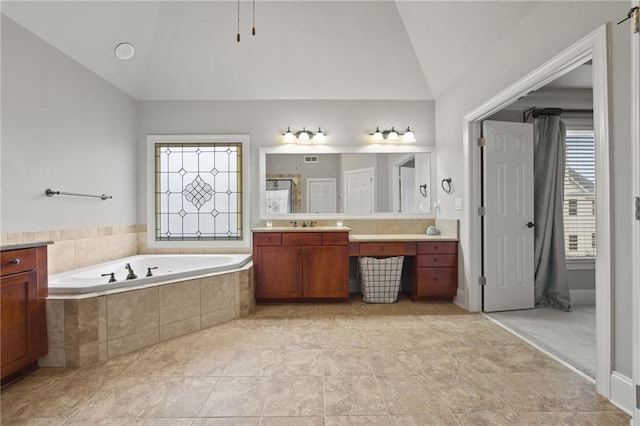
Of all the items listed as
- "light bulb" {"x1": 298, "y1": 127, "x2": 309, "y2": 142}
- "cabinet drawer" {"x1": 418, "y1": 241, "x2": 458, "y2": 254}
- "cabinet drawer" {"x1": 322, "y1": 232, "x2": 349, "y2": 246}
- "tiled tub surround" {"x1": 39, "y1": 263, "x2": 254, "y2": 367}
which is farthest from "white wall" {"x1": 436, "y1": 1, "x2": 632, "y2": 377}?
"tiled tub surround" {"x1": 39, "y1": 263, "x2": 254, "y2": 367}

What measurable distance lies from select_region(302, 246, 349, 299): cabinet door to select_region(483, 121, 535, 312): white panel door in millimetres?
1503

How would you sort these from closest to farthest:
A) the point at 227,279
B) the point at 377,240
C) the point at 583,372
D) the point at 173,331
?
the point at 583,372
the point at 173,331
the point at 227,279
the point at 377,240

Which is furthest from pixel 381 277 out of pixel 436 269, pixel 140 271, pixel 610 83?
pixel 140 271

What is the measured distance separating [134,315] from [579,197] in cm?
490

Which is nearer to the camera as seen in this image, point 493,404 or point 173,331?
point 493,404

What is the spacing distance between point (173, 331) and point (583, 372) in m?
3.05

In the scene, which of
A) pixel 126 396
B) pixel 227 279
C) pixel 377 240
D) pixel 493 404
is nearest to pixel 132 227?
pixel 227 279

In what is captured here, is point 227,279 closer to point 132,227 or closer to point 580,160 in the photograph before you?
point 132,227

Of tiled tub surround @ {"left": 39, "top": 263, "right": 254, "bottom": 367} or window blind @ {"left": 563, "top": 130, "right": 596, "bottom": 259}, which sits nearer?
tiled tub surround @ {"left": 39, "top": 263, "right": 254, "bottom": 367}

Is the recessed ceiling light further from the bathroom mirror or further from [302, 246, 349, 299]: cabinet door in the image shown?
[302, 246, 349, 299]: cabinet door

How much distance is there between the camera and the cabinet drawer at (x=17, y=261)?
75.9 inches

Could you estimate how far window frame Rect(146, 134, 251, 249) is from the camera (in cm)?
409

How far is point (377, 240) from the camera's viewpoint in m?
3.67

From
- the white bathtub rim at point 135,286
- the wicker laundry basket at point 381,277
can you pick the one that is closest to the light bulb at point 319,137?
the wicker laundry basket at point 381,277
